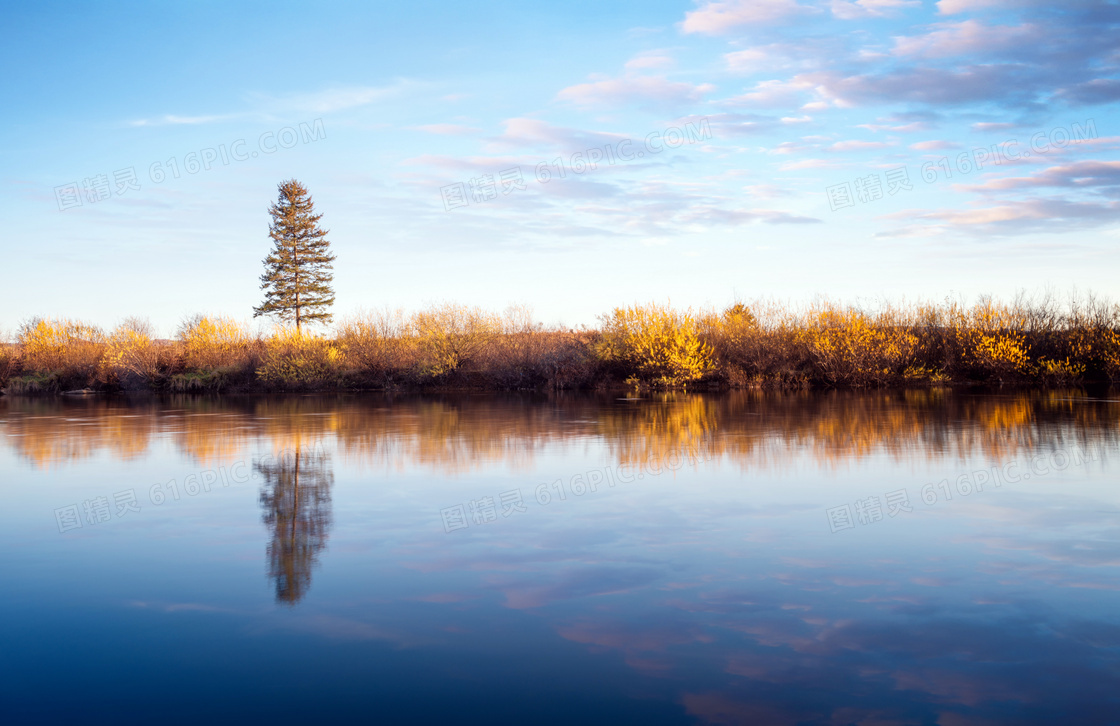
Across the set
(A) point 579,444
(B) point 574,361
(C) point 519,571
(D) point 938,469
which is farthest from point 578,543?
(B) point 574,361

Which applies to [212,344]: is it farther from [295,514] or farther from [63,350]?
[295,514]

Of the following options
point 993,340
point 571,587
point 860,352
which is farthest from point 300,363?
point 571,587

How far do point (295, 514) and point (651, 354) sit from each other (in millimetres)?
23728

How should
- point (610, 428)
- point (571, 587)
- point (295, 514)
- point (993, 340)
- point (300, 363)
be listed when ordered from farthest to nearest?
point (300, 363), point (993, 340), point (610, 428), point (295, 514), point (571, 587)

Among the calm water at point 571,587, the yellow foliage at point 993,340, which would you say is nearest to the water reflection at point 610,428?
the calm water at point 571,587

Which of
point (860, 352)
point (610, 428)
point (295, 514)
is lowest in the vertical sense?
point (295, 514)

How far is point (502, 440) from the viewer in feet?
49.3

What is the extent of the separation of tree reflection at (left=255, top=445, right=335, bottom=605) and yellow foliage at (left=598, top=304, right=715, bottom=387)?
64.6ft

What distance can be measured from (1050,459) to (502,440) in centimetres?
870

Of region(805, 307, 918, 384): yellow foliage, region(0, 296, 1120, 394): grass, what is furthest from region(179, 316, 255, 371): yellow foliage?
region(805, 307, 918, 384): yellow foliage

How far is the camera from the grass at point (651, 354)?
31328mm

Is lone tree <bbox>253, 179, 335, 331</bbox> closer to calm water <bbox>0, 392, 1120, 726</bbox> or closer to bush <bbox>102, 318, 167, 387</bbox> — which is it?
bush <bbox>102, 318, 167, 387</bbox>

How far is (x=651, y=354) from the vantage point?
31422mm

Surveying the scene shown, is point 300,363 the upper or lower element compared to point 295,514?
upper
